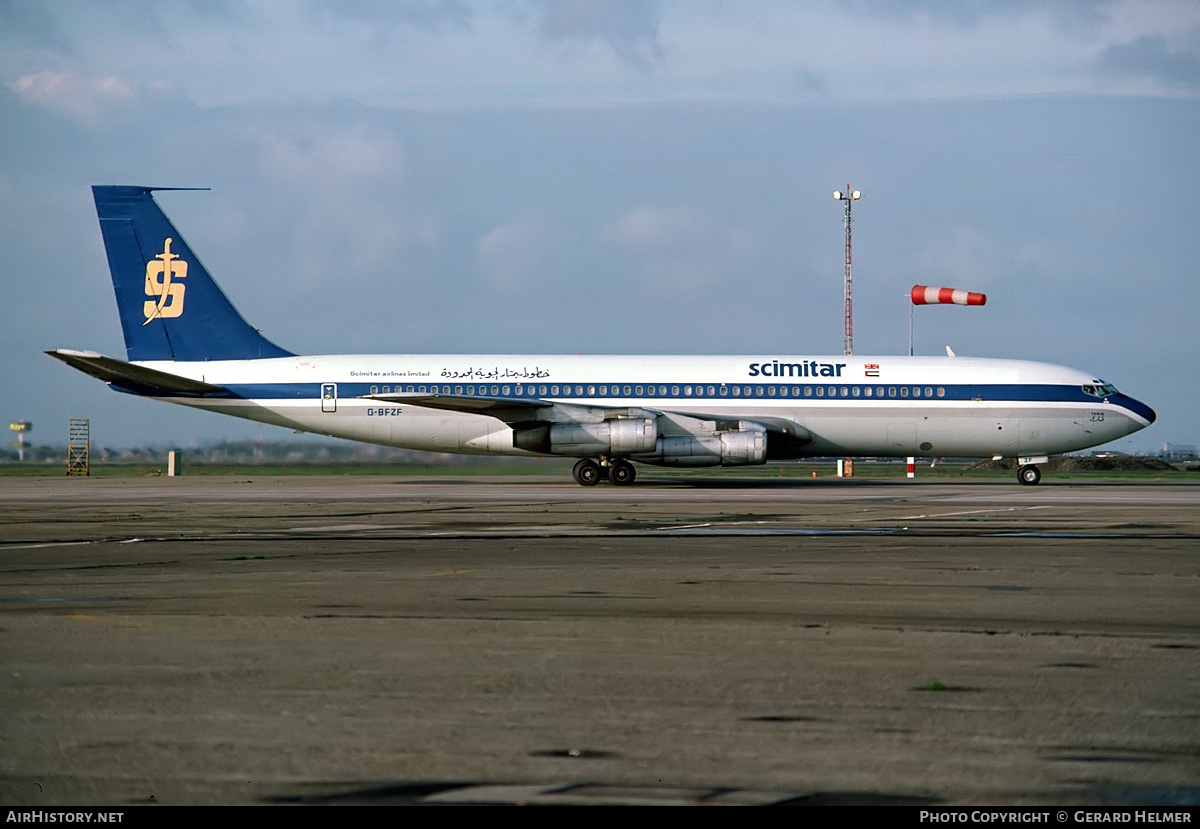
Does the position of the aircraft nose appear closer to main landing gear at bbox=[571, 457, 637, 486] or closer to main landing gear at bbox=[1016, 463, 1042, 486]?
main landing gear at bbox=[1016, 463, 1042, 486]

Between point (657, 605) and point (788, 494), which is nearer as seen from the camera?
point (657, 605)

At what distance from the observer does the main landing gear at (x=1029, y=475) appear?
3950 cm

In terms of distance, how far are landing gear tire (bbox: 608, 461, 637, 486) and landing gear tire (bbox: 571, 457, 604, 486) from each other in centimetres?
43

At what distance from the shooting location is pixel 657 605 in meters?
10.5

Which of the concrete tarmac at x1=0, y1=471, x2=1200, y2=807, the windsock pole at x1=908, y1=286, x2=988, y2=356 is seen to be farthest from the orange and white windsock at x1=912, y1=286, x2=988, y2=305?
the concrete tarmac at x1=0, y1=471, x2=1200, y2=807

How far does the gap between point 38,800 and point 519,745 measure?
1995 millimetres

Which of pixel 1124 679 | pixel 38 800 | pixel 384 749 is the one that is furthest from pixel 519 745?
pixel 1124 679

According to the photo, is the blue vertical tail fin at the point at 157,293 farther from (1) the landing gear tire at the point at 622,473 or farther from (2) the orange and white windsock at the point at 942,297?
(2) the orange and white windsock at the point at 942,297

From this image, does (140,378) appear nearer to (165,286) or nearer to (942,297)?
(165,286)

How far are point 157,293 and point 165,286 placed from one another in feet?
1.08

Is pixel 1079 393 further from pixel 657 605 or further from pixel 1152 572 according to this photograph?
pixel 657 605

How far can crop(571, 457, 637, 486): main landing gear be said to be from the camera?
3756 centimetres

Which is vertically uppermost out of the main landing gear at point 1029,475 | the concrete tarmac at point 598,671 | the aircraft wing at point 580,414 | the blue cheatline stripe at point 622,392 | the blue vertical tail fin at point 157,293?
the blue vertical tail fin at point 157,293

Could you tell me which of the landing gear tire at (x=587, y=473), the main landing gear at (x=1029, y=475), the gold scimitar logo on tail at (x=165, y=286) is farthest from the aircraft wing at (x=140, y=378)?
the main landing gear at (x=1029, y=475)
